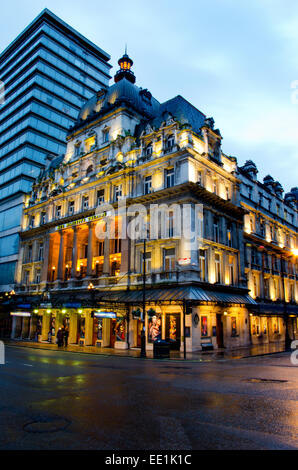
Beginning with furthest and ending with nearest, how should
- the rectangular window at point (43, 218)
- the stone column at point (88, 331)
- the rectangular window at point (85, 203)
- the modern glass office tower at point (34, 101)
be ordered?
1. the modern glass office tower at point (34, 101)
2. the rectangular window at point (43, 218)
3. the rectangular window at point (85, 203)
4. the stone column at point (88, 331)

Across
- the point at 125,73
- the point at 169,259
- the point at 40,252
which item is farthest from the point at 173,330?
the point at 125,73

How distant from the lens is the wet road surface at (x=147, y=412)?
596cm

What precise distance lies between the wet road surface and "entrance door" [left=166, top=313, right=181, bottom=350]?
14.8 m

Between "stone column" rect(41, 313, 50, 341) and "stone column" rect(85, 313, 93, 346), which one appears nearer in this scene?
"stone column" rect(85, 313, 93, 346)

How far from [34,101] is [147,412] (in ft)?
224

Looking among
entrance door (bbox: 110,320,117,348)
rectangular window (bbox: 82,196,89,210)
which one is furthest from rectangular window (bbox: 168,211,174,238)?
rectangular window (bbox: 82,196,89,210)

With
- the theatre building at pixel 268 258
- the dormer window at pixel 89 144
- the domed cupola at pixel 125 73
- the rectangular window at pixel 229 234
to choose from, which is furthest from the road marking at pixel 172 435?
the domed cupola at pixel 125 73

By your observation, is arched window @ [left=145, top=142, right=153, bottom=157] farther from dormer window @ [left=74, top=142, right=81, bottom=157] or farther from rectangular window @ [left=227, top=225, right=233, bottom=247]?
dormer window @ [left=74, top=142, right=81, bottom=157]

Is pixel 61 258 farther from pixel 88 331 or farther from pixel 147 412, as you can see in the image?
pixel 147 412

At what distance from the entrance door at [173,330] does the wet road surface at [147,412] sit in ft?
48.5

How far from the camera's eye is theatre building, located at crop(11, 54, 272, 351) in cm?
2975

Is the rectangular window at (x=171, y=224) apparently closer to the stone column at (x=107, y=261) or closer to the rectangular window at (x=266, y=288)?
the stone column at (x=107, y=261)
